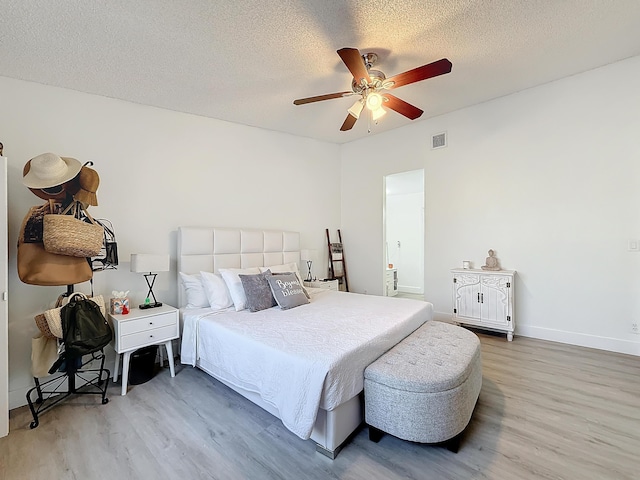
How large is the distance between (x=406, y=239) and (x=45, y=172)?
22.7 ft

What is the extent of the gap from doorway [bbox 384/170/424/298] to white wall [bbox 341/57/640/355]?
2525 millimetres

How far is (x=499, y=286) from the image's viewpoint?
3754 millimetres

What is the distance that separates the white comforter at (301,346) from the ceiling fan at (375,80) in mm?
1972

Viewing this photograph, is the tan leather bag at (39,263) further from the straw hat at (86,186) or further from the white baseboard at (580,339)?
the white baseboard at (580,339)

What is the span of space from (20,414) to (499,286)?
4.97 meters

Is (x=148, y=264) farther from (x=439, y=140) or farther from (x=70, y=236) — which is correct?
(x=439, y=140)

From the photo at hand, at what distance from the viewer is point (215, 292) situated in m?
3.24

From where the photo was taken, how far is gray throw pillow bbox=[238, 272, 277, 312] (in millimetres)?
3107

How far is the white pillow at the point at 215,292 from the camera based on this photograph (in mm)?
3219

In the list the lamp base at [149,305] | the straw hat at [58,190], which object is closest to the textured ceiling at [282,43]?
the straw hat at [58,190]

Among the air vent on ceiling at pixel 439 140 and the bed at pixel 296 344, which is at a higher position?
the air vent on ceiling at pixel 439 140

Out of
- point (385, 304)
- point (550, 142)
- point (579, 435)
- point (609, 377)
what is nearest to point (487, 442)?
point (579, 435)

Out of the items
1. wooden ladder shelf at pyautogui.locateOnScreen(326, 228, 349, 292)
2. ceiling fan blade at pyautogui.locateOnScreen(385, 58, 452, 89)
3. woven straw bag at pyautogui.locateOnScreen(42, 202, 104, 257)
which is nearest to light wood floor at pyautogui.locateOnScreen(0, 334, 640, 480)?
woven straw bag at pyautogui.locateOnScreen(42, 202, 104, 257)

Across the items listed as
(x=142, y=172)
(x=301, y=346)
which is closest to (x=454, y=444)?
(x=301, y=346)
